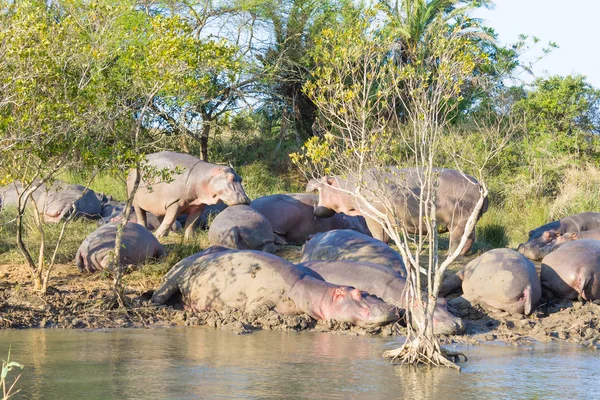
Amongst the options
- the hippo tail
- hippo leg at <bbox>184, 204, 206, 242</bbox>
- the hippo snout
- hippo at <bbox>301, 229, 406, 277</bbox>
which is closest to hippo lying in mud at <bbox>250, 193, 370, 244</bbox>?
the hippo snout

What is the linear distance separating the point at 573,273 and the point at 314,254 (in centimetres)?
316

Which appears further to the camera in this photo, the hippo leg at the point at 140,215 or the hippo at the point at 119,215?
the hippo leg at the point at 140,215

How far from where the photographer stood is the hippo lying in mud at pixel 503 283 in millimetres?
9242

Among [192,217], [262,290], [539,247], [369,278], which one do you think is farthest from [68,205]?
[539,247]

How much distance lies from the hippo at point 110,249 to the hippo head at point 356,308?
128 inches

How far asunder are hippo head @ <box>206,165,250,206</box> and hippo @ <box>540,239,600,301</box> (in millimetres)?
5009

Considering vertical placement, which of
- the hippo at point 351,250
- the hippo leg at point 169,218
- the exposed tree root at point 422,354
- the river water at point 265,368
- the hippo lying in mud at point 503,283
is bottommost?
the river water at point 265,368

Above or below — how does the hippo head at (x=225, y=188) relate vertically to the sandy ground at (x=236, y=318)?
above

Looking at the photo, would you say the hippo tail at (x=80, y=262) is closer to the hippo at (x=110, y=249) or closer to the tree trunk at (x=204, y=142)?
the hippo at (x=110, y=249)

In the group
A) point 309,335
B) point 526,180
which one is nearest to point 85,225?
point 309,335

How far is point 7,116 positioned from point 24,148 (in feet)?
1.44

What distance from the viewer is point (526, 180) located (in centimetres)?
1925

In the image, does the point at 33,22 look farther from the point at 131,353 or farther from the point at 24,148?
the point at 131,353

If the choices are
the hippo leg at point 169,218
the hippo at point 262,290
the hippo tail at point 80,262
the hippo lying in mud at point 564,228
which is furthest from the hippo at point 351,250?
the hippo lying in mud at point 564,228
